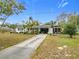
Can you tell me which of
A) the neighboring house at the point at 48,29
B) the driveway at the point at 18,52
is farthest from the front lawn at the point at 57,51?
the neighboring house at the point at 48,29

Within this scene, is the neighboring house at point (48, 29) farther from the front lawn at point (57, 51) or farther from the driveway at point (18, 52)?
the driveway at point (18, 52)

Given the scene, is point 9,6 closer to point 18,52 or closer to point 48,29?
point 18,52

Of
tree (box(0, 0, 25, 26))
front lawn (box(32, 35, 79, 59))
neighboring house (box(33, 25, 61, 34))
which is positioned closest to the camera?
front lawn (box(32, 35, 79, 59))

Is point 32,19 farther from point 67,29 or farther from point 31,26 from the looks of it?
point 67,29

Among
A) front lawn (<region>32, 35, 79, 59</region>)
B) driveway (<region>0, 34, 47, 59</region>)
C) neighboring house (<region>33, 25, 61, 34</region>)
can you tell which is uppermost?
neighboring house (<region>33, 25, 61, 34</region>)

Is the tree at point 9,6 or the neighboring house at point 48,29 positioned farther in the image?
the neighboring house at point 48,29

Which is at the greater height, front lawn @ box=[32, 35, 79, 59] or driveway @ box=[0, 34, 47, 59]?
driveway @ box=[0, 34, 47, 59]

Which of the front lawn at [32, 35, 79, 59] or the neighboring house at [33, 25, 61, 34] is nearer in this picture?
the front lawn at [32, 35, 79, 59]

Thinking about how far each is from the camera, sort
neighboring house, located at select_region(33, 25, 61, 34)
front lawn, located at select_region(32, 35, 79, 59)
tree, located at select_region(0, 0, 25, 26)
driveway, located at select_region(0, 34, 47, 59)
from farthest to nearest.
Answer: neighboring house, located at select_region(33, 25, 61, 34), tree, located at select_region(0, 0, 25, 26), front lawn, located at select_region(32, 35, 79, 59), driveway, located at select_region(0, 34, 47, 59)

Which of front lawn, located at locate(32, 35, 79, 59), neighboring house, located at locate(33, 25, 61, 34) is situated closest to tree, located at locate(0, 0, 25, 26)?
front lawn, located at locate(32, 35, 79, 59)

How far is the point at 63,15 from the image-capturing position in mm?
77875

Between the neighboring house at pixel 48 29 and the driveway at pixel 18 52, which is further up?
the neighboring house at pixel 48 29

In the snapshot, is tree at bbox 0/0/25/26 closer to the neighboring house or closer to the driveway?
the driveway

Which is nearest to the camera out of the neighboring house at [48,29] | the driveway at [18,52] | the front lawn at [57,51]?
the driveway at [18,52]
